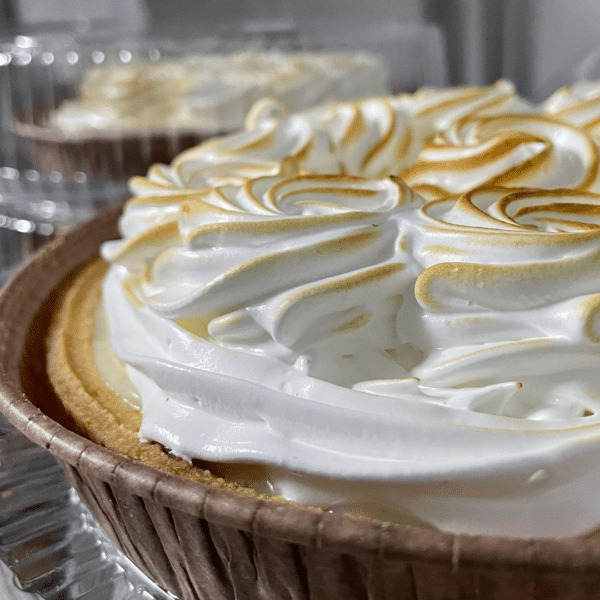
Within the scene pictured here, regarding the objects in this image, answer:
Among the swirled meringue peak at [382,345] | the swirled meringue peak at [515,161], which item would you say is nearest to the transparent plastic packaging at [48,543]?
the swirled meringue peak at [382,345]

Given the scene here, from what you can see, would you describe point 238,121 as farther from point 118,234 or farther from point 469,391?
point 469,391

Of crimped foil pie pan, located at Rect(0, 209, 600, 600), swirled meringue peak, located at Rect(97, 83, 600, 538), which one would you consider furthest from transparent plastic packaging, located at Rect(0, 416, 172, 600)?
swirled meringue peak, located at Rect(97, 83, 600, 538)

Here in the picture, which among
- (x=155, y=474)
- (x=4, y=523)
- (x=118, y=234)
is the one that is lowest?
(x=4, y=523)

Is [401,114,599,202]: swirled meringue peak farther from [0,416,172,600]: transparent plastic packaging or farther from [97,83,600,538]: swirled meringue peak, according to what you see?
[0,416,172,600]: transparent plastic packaging

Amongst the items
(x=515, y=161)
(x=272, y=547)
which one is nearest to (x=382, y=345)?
(x=272, y=547)

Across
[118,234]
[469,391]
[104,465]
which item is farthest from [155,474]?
[118,234]

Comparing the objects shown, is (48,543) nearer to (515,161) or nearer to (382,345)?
(382,345)
